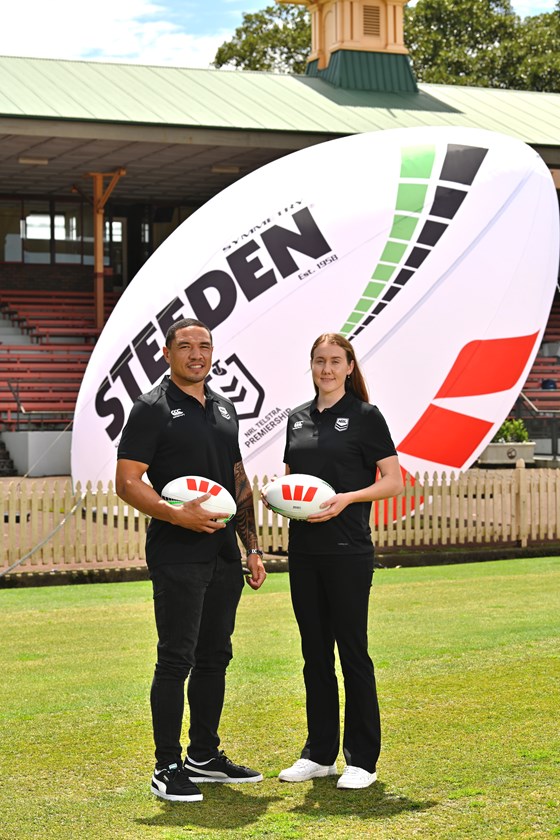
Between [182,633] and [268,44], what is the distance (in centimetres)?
5921

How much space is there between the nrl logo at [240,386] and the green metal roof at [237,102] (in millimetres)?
12860

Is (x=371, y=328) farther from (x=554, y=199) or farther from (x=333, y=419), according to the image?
(x=333, y=419)

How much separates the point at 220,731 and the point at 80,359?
26.2 m

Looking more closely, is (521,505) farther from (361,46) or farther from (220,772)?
(361,46)

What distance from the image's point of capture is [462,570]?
1602 centimetres

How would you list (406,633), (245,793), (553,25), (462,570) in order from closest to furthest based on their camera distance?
(245,793) → (406,633) → (462,570) → (553,25)

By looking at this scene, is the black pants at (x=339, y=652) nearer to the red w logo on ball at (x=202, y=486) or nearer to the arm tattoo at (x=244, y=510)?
Result: the arm tattoo at (x=244, y=510)

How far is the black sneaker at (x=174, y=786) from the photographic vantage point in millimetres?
5879

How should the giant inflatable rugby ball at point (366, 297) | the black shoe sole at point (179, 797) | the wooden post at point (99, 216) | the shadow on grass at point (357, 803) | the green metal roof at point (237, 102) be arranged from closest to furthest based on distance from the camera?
1. the shadow on grass at point (357, 803)
2. the black shoe sole at point (179, 797)
3. the giant inflatable rugby ball at point (366, 297)
4. the green metal roof at point (237, 102)
5. the wooden post at point (99, 216)

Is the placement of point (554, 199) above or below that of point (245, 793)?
above

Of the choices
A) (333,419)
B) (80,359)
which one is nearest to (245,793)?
(333,419)

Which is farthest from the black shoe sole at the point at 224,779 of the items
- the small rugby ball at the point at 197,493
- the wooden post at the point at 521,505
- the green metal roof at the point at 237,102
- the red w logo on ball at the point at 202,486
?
the green metal roof at the point at 237,102

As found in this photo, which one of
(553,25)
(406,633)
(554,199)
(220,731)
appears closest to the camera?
(220,731)

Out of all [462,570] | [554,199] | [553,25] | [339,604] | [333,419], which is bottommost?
[462,570]
